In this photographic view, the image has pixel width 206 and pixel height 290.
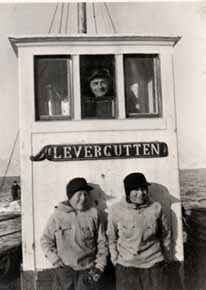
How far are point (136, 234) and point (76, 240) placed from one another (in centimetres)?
50

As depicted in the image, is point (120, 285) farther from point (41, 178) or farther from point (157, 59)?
point (157, 59)

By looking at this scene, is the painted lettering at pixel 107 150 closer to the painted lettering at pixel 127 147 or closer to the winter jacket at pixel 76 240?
the painted lettering at pixel 127 147

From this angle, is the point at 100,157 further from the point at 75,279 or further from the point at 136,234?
the point at 75,279

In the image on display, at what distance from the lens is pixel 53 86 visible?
3900 millimetres

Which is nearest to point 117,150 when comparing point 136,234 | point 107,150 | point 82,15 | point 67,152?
point 107,150

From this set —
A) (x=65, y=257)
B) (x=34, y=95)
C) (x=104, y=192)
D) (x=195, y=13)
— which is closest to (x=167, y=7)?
(x=195, y=13)

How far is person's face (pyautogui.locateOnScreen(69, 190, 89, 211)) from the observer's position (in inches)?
136

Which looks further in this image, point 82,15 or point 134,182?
point 82,15

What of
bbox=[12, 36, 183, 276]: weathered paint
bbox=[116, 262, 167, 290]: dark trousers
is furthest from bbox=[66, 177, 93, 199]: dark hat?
bbox=[116, 262, 167, 290]: dark trousers

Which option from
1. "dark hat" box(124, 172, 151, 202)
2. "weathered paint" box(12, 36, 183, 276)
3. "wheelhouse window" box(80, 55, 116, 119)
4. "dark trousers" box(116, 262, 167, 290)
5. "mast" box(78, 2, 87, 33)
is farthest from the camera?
"mast" box(78, 2, 87, 33)

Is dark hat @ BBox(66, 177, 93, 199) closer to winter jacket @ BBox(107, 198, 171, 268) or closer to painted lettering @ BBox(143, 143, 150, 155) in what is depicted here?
winter jacket @ BBox(107, 198, 171, 268)

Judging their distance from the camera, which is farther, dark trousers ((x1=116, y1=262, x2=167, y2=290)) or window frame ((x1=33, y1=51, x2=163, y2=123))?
window frame ((x1=33, y1=51, x2=163, y2=123))

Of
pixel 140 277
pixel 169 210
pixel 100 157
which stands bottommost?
pixel 140 277

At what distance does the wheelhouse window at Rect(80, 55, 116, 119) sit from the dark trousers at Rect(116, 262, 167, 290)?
139cm
